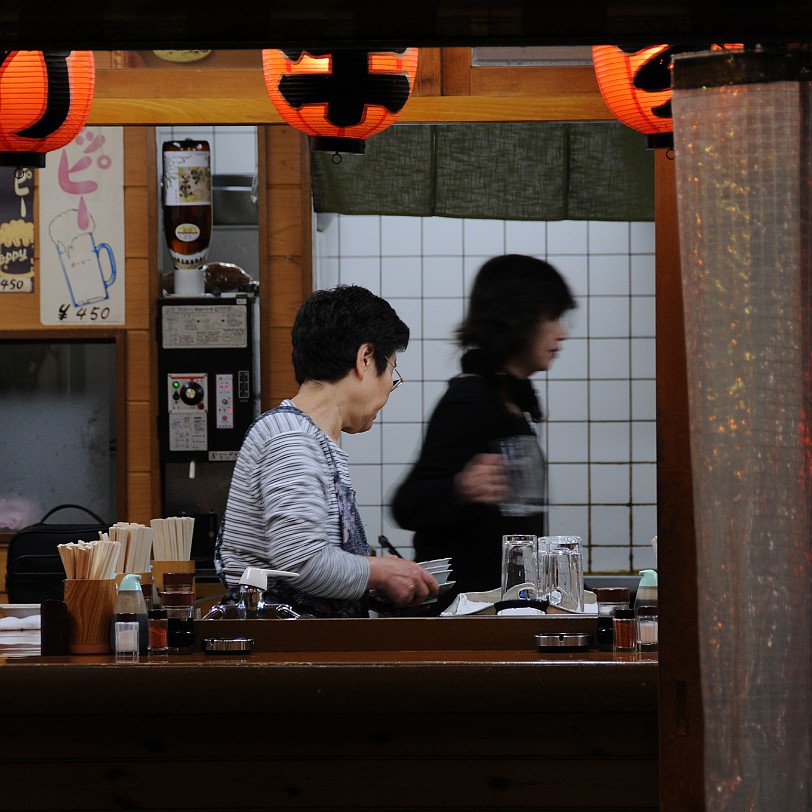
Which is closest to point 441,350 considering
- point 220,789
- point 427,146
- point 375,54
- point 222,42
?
point 427,146

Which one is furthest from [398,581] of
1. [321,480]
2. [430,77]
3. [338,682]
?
[430,77]

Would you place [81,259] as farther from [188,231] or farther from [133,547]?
[133,547]

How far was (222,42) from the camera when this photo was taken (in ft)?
5.01

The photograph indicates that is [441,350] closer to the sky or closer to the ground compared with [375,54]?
closer to the ground

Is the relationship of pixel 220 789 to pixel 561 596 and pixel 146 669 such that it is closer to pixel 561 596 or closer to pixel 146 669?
pixel 146 669

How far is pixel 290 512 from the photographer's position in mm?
2537

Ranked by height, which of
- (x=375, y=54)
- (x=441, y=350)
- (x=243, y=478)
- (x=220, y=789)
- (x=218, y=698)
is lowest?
(x=220, y=789)

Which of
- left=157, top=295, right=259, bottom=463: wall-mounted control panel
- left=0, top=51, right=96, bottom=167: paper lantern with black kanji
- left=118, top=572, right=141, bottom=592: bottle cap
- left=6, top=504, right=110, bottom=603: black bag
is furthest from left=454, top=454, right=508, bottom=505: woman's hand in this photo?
left=157, top=295, right=259, bottom=463: wall-mounted control panel

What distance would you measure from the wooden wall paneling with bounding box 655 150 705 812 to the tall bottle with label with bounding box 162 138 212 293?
3391mm

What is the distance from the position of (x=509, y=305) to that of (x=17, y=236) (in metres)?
2.88

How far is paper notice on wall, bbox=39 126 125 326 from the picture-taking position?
16.9ft

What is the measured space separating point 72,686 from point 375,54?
5.18 feet

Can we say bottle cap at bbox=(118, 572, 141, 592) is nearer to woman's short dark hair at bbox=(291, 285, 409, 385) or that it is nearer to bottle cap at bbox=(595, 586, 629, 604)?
woman's short dark hair at bbox=(291, 285, 409, 385)

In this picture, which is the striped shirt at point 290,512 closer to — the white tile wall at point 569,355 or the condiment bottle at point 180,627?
the condiment bottle at point 180,627
